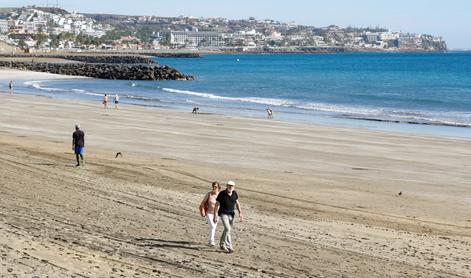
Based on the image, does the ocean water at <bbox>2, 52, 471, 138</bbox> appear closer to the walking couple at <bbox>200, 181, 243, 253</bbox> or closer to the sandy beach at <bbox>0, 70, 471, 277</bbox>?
the sandy beach at <bbox>0, 70, 471, 277</bbox>

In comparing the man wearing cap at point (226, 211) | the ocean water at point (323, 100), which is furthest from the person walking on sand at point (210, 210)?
the ocean water at point (323, 100)

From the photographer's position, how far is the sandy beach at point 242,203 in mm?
12789

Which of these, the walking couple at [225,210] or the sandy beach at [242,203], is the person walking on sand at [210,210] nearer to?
the walking couple at [225,210]

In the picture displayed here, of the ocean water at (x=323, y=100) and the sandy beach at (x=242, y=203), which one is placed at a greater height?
the sandy beach at (x=242, y=203)

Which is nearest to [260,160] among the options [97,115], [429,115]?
[97,115]

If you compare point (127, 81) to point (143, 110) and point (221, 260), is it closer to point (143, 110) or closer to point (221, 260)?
point (143, 110)

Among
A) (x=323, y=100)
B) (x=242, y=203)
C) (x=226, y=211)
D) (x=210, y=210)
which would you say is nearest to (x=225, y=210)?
(x=226, y=211)

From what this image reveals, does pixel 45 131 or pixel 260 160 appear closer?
pixel 260 160

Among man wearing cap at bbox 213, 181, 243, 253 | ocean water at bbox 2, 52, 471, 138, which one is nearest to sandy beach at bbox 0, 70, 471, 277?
man wearing cap at bbox 213, 181, 243, 253

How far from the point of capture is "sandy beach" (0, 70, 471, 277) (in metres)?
12.8

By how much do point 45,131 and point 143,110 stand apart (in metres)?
14.7

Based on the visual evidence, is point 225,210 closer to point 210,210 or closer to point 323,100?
point 210,210

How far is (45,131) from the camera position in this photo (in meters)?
33.2

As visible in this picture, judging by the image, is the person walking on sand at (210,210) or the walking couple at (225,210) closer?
the walking couple at (225,210)
